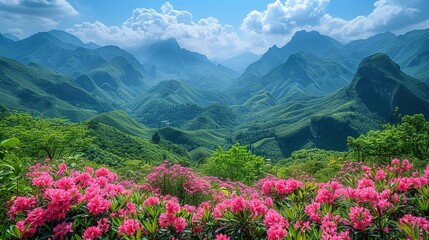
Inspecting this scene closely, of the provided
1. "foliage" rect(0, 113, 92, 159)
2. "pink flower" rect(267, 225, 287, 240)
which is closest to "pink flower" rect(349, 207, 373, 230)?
"pink flower" rect(267, 225, 287, 240)

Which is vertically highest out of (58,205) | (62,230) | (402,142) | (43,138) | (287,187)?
(58,205)

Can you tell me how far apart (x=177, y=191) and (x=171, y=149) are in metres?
164

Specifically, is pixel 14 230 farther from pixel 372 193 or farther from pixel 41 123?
pixel 41 123

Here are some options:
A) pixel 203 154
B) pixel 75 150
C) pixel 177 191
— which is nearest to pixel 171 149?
pixel 203 154

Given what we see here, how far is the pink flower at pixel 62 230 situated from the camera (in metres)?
4.52

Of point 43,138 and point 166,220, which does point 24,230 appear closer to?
point 166,220

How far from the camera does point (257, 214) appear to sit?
485 centimetres

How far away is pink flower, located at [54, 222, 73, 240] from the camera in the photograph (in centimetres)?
452

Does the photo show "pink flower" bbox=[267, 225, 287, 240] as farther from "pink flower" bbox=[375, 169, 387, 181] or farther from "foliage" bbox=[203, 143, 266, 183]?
"foliage" bbox=[203, 143, 266, 183]

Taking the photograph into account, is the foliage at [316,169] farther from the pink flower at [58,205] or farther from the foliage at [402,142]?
the pink flower at [58,205]

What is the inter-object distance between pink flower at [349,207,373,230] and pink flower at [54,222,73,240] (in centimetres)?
445

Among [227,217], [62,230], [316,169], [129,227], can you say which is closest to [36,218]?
[62,230]

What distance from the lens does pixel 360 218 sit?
4.46 meters

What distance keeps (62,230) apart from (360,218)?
466 cm
